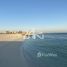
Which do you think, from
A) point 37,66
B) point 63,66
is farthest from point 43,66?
point 63,66

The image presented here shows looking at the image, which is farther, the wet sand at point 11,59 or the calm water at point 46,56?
the calm water at point 46,56

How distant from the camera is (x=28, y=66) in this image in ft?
43.2

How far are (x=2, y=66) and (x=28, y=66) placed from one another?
4.64 ft

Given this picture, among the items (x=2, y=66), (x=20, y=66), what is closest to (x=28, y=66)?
(x=20, y=66)

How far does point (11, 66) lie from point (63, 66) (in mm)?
3185

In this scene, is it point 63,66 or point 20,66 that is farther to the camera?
point 63,66

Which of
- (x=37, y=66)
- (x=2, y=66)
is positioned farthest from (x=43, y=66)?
(x=2, y=66)

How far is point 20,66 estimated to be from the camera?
13070 mm

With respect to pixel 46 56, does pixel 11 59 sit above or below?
above

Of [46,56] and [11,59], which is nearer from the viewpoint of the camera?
[11,59]

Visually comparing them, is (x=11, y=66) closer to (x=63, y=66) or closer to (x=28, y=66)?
(x=28, y=66)

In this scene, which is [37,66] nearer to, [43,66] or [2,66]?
[43,66]

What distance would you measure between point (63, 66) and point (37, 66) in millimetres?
1674

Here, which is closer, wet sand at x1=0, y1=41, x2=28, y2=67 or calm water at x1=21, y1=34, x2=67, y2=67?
wet sand at x1=0, y1=41, x2=28, y2=67
